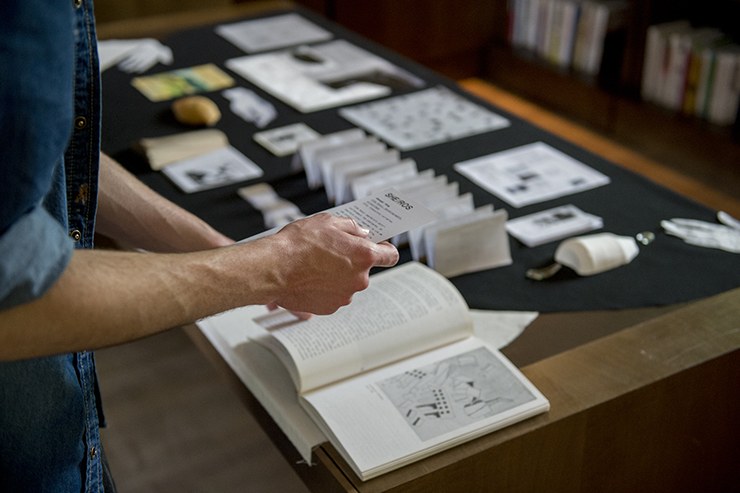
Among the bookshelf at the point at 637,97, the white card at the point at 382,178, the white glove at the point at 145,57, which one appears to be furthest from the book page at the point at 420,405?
the bookshelf at the point at 637,97

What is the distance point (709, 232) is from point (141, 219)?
3.44 ft

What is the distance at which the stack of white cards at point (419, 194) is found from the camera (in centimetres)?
164

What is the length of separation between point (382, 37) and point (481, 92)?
1.74ft

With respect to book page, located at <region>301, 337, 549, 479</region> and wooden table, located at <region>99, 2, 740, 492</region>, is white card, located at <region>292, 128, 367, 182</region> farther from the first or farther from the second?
book page, located at <region>301, 337, 549, 479</region>

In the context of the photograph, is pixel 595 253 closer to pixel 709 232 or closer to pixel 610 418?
pixel 709 232

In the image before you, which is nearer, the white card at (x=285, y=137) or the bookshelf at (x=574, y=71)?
the white card at (x=285, y=137)

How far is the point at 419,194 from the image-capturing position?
1.79 m

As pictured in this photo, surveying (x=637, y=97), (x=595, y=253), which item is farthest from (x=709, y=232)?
(x=637, y=97)

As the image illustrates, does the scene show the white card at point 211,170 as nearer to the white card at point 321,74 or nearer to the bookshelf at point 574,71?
the white card at point 321,74

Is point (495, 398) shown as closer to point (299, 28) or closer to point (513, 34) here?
point (299, 28)

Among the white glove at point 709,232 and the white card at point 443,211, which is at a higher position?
the white card at point 443,211

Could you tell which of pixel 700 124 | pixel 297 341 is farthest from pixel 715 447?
pixel 700 124

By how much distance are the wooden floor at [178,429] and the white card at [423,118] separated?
68 centimetres

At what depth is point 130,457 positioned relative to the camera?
7.15ft
